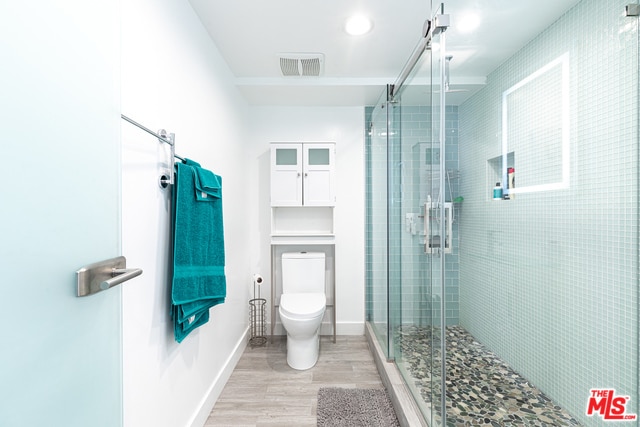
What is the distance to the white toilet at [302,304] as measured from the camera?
2.12 meters

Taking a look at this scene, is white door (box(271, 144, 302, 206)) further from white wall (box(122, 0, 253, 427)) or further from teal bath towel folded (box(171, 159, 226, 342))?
teal bath towel folded (box(171, 159, 226, 342))

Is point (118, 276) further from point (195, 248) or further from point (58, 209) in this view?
point (195, 248)

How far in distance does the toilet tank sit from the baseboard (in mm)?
605

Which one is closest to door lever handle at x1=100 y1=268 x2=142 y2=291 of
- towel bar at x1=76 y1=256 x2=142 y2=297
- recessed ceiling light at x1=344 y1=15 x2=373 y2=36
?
towel bar at x1=76 y1=256 x2=142 y2=297

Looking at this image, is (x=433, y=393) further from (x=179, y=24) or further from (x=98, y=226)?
(x=179, y=24)

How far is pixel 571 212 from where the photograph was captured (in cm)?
88

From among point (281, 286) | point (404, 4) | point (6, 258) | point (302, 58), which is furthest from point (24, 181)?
point (281, 286)

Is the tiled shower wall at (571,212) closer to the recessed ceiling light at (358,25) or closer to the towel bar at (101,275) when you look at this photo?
the recessed ceiling light at (358,25)

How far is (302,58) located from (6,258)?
6.78ft

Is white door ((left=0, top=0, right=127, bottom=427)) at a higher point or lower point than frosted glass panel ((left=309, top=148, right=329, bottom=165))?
lower

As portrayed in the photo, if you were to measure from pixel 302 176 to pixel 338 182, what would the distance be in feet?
1.35

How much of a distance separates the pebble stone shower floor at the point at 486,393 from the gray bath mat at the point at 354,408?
590mm

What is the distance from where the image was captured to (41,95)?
0.50m

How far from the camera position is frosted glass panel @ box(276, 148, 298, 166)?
2.63m
